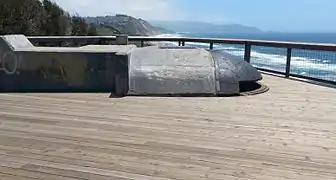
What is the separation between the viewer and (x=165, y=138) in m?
3.68

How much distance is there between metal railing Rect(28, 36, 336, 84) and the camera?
7177mm

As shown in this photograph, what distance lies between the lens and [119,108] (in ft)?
16.2

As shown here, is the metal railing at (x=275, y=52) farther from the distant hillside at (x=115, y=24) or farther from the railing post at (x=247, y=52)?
the distant hillside at (x=115, y=24)

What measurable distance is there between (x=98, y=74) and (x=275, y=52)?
13.3 ft

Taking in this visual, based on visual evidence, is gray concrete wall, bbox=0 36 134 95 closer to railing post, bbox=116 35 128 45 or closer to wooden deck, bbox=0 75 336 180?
wooden deck, bbox=0 75 336 180

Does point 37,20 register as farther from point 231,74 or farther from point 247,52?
point 231,74

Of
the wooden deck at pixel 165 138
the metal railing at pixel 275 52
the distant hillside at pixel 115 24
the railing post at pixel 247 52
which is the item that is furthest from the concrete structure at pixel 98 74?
the distant hillside at pixel 115 24

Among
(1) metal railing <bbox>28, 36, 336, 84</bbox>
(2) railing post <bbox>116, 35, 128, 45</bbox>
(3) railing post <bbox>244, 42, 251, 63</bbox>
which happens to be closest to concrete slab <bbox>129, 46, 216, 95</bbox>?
(1) metal railing <bbox>28, 36, 336, 84</bbox>

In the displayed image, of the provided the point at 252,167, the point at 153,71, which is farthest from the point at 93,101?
the point at 252,167

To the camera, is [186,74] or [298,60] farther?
[298,60]

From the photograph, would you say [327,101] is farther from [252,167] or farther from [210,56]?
[252,167]

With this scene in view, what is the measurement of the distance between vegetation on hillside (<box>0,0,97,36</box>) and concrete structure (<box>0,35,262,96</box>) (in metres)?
7.31

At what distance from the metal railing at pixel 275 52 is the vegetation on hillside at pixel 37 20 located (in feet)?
16.4

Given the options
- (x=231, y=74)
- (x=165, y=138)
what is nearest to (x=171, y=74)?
(x=231, y=74)
